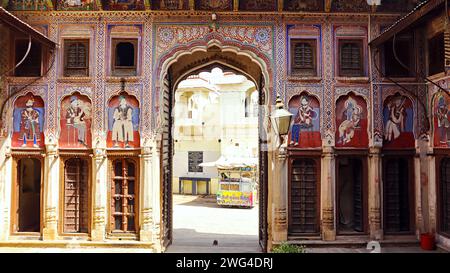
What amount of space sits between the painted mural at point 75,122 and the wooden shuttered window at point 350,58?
7219 millimetres

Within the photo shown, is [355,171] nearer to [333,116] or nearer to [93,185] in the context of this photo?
[333,116]

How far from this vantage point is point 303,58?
11.4 m

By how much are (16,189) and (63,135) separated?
202 centimetres

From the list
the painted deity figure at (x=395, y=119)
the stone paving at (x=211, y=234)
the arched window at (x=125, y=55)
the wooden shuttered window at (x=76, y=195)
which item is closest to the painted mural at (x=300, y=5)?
the painted deity figure at (x=395, y=119)

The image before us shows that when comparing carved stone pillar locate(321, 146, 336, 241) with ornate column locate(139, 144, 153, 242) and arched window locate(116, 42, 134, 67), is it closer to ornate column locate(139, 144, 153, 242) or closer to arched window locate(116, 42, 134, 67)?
ornate column locate(139, 144, 153, 242)

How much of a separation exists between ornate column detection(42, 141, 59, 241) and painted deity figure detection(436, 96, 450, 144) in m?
10.3

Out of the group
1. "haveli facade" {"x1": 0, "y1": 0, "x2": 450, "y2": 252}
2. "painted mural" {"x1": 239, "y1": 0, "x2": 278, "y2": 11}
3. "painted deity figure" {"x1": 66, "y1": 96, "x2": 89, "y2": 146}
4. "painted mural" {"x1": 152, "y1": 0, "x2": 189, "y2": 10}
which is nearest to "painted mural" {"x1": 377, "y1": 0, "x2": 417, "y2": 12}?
"haveli facade" {"x1": 0, "y1": 0, "x2": 450, "y2": 252}

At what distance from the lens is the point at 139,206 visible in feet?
36.5

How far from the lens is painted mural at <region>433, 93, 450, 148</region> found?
10047mm

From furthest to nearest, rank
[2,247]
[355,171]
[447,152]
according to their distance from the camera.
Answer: [355,171] → [2,247] → [447,152]

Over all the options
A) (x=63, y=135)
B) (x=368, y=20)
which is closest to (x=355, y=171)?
(x=368, y=20)

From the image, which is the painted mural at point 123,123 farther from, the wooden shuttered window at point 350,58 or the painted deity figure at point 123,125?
the wooden shuttered window at point 350,58

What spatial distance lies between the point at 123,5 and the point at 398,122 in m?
8.37

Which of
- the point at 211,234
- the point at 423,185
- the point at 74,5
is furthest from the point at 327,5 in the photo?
the point at 211,234
